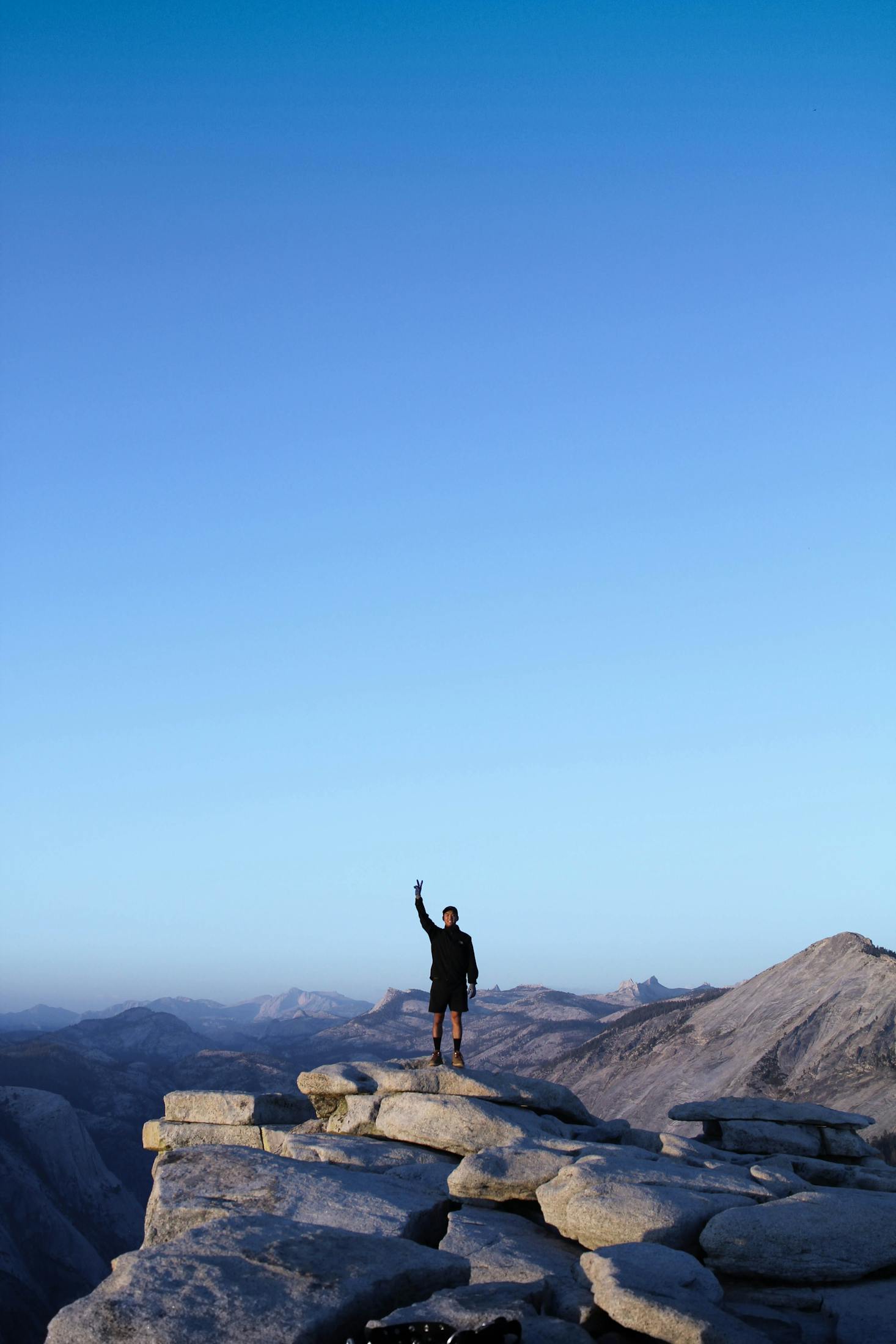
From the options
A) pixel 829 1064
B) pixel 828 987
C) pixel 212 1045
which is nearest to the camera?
pixel 829 1064

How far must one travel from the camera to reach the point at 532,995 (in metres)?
147

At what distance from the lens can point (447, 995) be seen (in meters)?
18.8

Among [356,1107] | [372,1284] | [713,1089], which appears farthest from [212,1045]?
[372,1284]

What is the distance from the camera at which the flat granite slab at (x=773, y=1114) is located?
22000mm

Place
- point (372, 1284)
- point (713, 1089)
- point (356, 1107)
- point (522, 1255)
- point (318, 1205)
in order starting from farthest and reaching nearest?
point (713, 1089) → point (356, 1107) → point (318, 1205) → point (522, 1255) → point (372, 1284)

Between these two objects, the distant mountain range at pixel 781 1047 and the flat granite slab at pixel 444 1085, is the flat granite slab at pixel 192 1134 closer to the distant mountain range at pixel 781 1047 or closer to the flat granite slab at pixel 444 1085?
the flat granite slab at pixel 444 1085

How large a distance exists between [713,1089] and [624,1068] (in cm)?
974

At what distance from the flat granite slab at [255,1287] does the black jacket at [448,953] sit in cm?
796

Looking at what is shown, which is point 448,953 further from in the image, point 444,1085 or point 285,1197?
point 285,1197

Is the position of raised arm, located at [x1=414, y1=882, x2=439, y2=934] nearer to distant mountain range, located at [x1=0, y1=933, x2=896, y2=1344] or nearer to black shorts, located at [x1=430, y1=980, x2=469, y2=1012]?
black shorts, located at [x1=430, y1=980, x2=469, y2=1012]

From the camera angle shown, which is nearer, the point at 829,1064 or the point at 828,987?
the point at 829,1064

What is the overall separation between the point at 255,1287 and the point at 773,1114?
15939 millimetres

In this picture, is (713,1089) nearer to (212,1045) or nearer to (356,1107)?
(356,1107)

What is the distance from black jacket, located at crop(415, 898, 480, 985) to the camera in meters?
18.8
